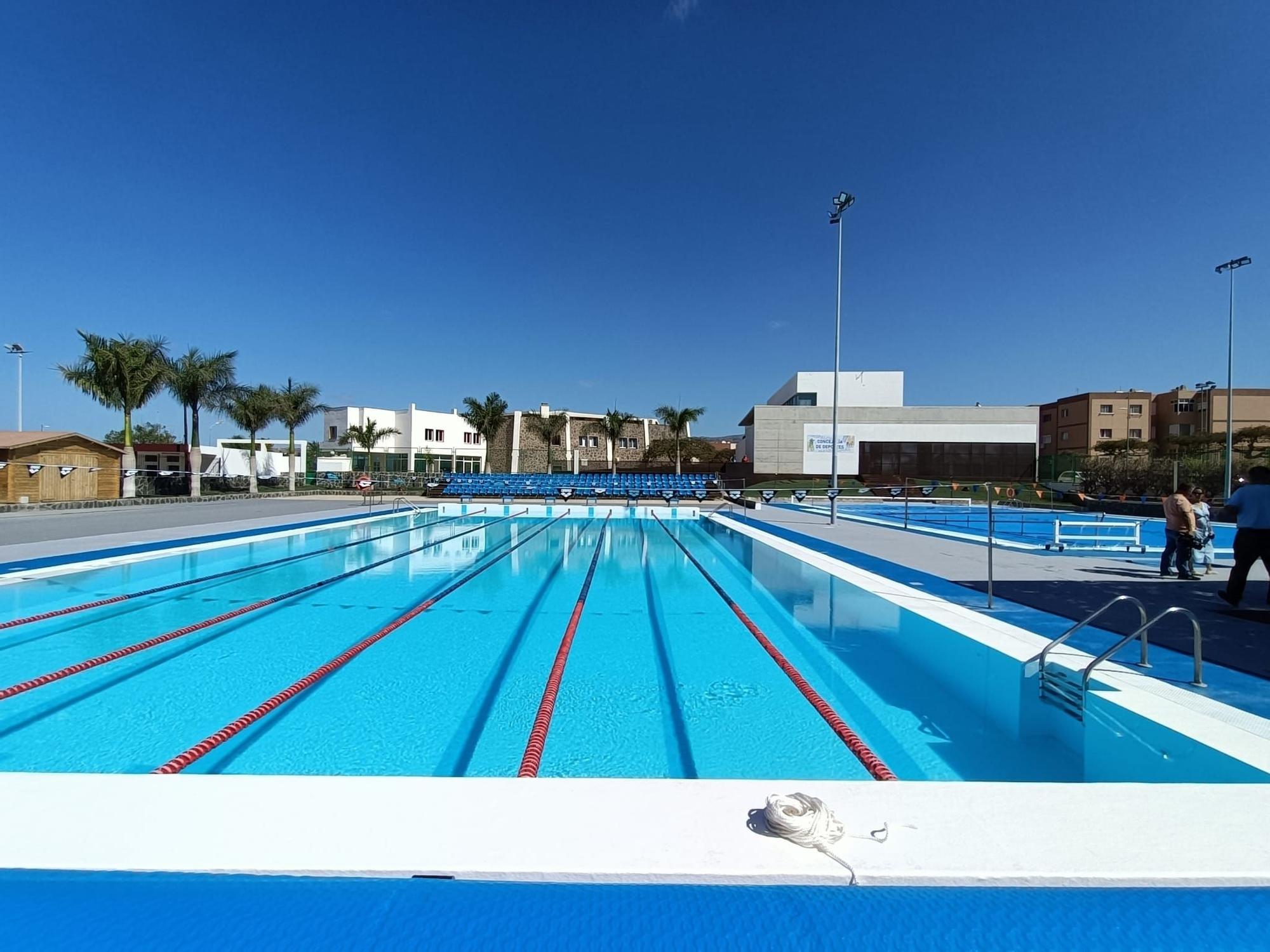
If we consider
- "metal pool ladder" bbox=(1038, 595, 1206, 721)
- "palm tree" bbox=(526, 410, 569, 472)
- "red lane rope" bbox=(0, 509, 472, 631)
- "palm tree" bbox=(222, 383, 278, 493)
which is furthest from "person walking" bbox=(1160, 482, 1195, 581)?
"palm tree" bbox=(526, 410, 569, 472)

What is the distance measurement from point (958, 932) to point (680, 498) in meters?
21.5

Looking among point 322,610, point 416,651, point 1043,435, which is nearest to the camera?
point 416,651

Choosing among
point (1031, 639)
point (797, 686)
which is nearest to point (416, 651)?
point (797, 686)

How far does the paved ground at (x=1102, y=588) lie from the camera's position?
418 cm

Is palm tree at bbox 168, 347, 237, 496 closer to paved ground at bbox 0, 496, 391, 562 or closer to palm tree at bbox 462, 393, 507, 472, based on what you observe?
paved ground at bbox 0, 496, 391, 562

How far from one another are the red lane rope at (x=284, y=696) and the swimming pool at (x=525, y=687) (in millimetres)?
28

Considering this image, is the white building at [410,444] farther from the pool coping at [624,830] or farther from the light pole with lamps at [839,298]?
the pool coping at [624,830]

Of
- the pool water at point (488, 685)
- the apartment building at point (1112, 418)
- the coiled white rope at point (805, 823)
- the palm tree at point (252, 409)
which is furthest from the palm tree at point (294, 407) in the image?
the apartment building at point (1112, 418)

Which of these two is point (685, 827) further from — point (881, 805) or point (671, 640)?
point (671, 640)

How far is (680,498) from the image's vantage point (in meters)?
23.0

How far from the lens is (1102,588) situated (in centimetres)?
612

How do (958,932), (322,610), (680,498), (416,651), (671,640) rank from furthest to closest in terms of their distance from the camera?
(680,498) → (322,610) → (671,640) → (416,651) → (958,932)

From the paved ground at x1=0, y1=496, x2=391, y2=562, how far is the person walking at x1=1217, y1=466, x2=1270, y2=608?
42.1 feet

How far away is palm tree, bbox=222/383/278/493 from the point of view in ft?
77.3
